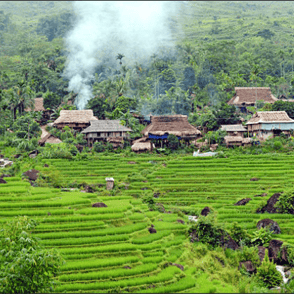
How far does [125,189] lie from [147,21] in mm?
75604

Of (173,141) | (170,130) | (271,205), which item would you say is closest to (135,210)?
(271,205)

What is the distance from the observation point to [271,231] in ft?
104

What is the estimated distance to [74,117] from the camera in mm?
64500

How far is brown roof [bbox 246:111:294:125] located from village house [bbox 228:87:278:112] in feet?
35.5

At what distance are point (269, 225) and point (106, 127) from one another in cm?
3178

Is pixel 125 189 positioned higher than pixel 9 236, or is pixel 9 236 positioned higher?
pixel 9 236

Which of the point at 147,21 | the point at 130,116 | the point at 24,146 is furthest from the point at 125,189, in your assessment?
the point at 147,21

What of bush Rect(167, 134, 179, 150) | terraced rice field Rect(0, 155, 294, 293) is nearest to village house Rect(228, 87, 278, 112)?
bush Rect(167, 134, 179, 150)

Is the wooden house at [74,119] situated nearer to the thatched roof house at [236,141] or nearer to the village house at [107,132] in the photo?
the village house at [107,132]

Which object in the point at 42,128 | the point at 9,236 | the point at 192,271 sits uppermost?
the point at 9,236

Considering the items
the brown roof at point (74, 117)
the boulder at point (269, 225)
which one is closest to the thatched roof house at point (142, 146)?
the brown roof at point (74, 117)

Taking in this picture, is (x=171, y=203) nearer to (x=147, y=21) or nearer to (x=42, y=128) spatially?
(x=42, y=128)

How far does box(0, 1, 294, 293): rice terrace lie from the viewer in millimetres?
24250

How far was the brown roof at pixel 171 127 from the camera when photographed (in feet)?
194
